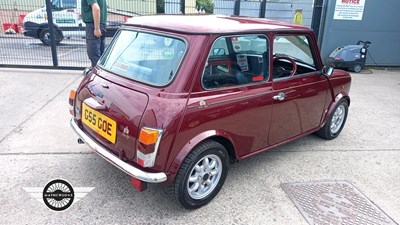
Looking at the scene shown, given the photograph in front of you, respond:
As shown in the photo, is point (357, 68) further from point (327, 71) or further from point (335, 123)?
point (327, 71)

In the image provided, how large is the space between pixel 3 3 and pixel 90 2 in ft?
10.7

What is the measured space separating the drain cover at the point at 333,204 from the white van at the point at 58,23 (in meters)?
5.78

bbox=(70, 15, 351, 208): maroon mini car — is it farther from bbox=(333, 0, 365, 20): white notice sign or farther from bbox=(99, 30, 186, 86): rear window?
bbox=(333, 0, 365, 20): white notice sign

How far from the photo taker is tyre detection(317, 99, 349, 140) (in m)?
4.01

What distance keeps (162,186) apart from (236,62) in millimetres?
1399

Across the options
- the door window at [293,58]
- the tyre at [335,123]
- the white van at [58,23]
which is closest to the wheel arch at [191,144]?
the door window at [293,58]

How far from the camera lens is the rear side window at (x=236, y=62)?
103 inches

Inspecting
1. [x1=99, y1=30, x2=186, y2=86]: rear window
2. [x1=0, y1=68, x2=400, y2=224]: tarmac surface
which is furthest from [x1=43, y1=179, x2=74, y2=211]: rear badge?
[x1=99, y1=30, x2=186, y2=86]: rear window

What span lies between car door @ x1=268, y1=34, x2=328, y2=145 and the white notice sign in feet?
18.4

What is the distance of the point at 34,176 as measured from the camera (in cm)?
304

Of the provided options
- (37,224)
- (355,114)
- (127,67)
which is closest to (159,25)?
(127,67)

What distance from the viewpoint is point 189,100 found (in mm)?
2383

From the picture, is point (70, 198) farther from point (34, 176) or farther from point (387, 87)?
point (387, 87)

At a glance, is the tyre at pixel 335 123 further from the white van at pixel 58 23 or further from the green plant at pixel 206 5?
the white van at pixel 58 23
